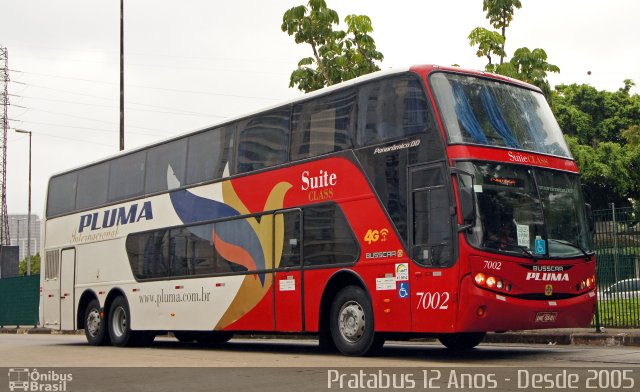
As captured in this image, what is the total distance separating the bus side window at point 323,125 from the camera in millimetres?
13688

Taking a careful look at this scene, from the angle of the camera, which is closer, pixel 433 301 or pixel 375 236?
pixel 433 301

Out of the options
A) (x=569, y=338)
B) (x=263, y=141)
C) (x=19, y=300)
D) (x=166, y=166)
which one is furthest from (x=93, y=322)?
(x=19, y=300)

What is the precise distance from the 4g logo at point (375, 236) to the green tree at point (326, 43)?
1027 cm

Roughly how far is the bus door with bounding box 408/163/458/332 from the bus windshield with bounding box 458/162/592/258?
0.37 metres

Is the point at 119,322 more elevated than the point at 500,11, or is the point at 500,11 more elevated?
the point at 500,11

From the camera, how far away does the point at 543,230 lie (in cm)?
1231

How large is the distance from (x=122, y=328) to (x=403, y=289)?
9116mm

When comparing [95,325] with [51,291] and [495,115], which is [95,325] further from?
[495,115]

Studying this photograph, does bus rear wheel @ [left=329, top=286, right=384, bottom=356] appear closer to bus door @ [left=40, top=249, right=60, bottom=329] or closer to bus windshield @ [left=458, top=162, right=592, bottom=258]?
bus windshield @ [left=458, top=162, right=592, bottom=258]

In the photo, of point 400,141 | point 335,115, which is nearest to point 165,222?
point 335,115

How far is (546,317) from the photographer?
1214 cm

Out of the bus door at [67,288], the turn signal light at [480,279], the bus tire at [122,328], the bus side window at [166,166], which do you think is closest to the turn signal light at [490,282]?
the turn signal light at [480,279]

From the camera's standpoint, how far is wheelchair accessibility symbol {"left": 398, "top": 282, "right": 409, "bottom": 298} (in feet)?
40.2

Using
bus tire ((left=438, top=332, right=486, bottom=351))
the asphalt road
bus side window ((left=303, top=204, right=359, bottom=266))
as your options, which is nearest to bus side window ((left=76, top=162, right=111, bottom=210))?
the asphalt road
